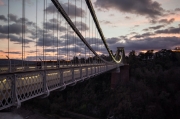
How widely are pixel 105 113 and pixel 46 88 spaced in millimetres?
24290

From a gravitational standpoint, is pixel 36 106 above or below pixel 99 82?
below

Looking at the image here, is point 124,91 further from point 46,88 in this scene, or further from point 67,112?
point 46,88

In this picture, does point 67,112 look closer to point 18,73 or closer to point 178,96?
point 178,96

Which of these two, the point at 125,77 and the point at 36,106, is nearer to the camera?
the point at 36,106

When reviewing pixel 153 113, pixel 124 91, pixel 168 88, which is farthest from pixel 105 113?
pixel 168 88

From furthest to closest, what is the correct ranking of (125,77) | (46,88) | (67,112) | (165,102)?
1. (125,77)
2. (67,112)
3. (165,102)
4. (46,88)

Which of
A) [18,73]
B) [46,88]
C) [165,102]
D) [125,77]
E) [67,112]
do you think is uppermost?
[18,73]

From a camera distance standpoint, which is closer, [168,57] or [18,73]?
[18,73]

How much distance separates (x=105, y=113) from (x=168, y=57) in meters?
22.2

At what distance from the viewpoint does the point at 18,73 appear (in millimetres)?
6176

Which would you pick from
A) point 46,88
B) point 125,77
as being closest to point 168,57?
point 125,77

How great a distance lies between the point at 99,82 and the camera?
39.2 m

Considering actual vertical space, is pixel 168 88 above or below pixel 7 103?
below

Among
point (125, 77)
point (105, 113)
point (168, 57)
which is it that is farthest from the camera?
point (168, 57)
